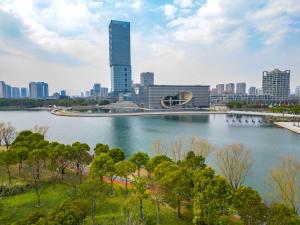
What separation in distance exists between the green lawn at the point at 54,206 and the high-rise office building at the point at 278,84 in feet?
437

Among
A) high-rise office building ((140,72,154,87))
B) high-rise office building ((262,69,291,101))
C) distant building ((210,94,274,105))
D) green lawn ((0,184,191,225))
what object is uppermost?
high-rise office building ((140,72,154,87))

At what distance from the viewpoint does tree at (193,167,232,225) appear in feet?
30.6

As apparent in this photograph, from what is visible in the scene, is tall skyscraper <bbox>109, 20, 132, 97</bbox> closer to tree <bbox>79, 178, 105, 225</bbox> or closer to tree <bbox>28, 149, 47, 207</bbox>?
tree <bbox>28, 149, 47, 207</bbox>

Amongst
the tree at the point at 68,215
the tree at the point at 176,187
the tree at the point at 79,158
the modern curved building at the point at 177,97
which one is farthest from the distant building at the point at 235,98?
the tree at the point at 68,215

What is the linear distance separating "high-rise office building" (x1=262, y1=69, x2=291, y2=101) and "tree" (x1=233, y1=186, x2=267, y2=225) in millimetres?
133009

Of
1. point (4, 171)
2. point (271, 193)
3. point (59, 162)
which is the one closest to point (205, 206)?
point (271, 193)

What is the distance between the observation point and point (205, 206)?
941 cm

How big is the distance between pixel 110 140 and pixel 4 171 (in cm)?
1780

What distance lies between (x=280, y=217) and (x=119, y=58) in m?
151

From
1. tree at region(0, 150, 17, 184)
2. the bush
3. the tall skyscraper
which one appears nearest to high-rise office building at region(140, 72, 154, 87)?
the tall skyscraper

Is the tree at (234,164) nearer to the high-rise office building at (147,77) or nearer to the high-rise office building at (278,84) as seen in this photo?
the high-rise office building at (278,84)

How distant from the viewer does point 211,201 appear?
9398 mm

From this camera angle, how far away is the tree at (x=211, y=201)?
9312mm

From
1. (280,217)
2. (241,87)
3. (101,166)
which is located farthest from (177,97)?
(241,87)
